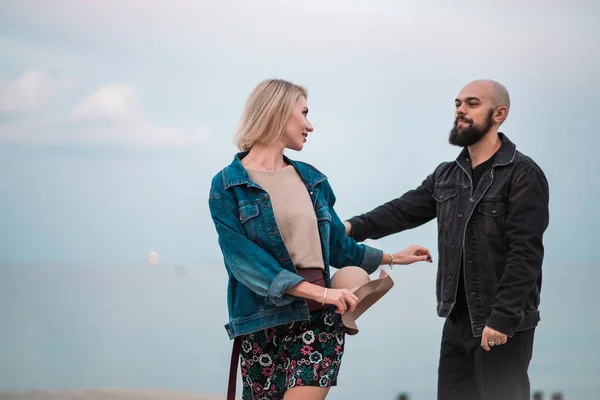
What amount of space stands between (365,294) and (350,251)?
0.32 meters

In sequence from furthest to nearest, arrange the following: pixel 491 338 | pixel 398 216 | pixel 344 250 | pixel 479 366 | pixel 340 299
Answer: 1. pixel 398 216
2. pixel 479 366
3. pixel 491 338
4. pixel 344 250
5. pixel 340 299

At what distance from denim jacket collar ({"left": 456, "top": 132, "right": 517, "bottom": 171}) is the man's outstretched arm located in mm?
234

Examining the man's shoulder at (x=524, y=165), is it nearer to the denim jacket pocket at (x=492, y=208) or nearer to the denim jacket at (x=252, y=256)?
the denim jacket pocket at (x=492, y=208)

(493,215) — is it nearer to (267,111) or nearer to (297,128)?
(297,128)

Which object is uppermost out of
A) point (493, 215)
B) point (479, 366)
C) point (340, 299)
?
point (493, 215)

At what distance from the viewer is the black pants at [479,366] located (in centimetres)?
349

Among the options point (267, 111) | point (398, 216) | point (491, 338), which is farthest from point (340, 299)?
point (398, 216)

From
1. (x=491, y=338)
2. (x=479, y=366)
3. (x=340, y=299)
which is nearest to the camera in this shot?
(x=340, y=299)

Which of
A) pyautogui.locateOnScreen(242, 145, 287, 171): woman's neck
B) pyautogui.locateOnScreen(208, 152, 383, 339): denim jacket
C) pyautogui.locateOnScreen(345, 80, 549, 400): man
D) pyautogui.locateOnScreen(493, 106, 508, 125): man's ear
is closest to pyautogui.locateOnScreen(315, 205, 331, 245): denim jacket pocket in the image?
pyautogui.locateOnScreen(208, 152, 383, 339): denim jacket

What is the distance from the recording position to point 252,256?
2.89m

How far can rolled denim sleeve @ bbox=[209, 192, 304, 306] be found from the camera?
2.84 metres

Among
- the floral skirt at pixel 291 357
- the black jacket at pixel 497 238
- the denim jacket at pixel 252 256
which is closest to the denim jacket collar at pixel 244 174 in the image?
the denim jacket at pixel 252 256

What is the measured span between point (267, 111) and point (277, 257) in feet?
1.72

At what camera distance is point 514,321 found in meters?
3.39
